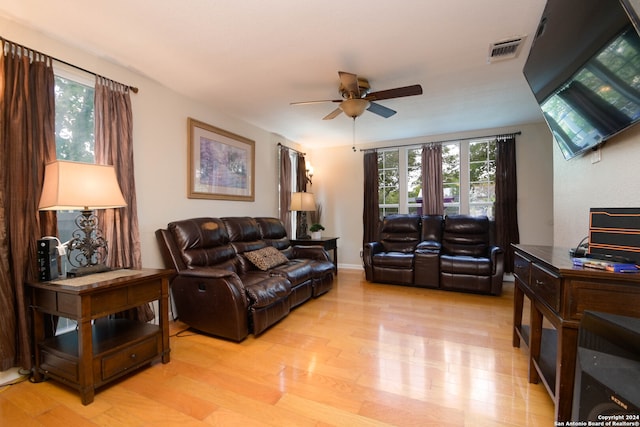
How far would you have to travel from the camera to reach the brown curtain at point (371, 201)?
16.8ft

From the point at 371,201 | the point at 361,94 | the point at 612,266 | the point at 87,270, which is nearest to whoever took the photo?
the point at 612,266

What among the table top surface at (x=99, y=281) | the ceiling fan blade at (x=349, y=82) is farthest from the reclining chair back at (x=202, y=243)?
the ceiling fan blade at (x=349, y=82)

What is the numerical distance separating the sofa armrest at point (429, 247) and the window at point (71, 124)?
4031 mm

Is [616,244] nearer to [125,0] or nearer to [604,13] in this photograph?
[604,13]

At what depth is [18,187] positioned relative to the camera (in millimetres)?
1759

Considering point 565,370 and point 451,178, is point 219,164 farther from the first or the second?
point 451,178

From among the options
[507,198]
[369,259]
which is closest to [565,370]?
[369,259]

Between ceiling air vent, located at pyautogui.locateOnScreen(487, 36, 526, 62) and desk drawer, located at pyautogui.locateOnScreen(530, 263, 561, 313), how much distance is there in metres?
1.74

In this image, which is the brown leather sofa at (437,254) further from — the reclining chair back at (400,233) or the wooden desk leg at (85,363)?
the wooden desk leg at (85,363)

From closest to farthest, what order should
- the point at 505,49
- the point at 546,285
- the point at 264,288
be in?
1. the point at 546,285
2. the point at 505,49
3. the point at 264,288

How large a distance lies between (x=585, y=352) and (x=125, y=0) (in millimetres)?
2858

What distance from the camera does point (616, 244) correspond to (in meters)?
1.38

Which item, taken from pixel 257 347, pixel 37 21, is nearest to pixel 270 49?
pixel 37 21

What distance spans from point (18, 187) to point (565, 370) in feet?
10.7
